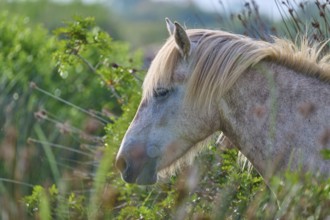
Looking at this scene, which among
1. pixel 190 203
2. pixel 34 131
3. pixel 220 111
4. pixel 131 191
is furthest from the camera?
pixel 34 131

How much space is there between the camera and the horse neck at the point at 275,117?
571 cm

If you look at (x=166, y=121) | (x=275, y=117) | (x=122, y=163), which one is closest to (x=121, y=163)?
(x=122, y=163)

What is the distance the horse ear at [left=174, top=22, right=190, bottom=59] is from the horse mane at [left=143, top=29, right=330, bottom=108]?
0.04m

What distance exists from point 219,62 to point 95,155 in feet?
9.03

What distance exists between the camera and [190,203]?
6.70 m

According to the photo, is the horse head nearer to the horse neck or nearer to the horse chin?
the horse chin

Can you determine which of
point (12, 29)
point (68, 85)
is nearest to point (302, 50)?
point (68, 85)

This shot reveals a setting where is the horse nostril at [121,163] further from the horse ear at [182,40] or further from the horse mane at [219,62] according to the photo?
the horse ear at [182,40]

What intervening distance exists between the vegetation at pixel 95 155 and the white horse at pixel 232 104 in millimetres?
Result: 243

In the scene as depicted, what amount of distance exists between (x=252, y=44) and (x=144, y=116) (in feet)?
2.47

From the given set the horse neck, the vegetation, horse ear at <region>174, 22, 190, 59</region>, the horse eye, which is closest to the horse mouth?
the vegetation

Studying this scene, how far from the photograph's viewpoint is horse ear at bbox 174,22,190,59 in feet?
19.2

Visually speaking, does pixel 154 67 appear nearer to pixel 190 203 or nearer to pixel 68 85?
pixel 190 203

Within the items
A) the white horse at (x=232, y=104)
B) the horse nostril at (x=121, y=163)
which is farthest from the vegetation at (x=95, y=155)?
the white horse at (x=232, y=104)
